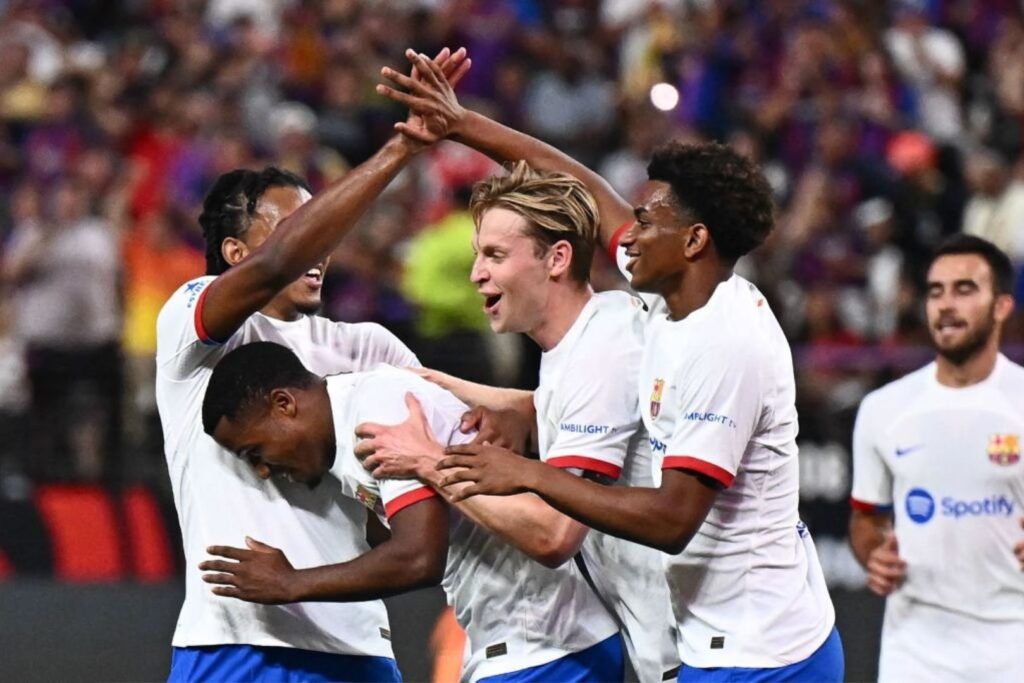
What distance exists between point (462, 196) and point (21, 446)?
3541 mm

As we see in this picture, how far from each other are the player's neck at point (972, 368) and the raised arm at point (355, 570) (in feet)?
9.74

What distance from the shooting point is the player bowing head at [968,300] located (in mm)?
6746

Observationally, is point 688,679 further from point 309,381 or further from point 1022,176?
point 1022,176

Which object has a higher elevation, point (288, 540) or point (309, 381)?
point (309, 381)

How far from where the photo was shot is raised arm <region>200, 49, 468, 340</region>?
15.5ft

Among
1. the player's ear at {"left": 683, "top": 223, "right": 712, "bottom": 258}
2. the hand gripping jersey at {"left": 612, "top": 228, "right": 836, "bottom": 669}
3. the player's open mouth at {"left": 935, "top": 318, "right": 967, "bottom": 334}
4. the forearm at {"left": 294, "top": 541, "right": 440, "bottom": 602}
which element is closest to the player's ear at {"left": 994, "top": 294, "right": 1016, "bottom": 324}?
the player's open mouth at {"left": 935, "top": 318, "right": 967, "bottom": 334}

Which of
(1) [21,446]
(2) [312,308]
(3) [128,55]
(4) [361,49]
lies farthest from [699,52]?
(2) [312,308]

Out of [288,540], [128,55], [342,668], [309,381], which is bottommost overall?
[342,668]

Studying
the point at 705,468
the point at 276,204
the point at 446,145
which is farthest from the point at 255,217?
the point at 446,145

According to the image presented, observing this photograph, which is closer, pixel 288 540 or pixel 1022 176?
pixel 288 540

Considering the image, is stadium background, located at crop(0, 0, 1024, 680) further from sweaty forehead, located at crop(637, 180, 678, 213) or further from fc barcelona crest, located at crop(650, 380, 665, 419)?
sweaty forehead, located at crop(637, 180, 678, 213)

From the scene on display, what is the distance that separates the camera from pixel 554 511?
4.63 meters

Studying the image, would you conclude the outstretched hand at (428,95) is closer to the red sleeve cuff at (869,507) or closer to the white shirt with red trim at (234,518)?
the white shirt with red trim at (234,518)

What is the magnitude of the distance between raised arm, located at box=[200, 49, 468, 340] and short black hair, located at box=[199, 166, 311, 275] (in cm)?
44
